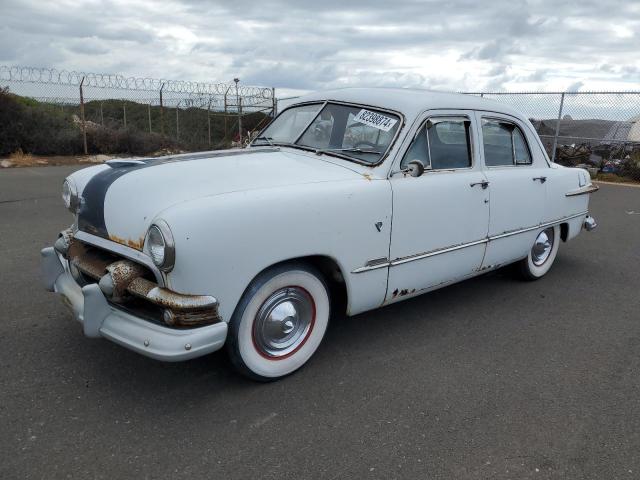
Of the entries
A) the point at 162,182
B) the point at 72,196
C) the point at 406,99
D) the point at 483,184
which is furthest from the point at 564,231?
the point at 72,196

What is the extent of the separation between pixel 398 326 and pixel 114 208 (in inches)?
86.1

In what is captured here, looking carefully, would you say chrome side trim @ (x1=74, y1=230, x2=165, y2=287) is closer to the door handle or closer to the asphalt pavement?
the asphalt pavement

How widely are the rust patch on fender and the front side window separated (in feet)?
5.77

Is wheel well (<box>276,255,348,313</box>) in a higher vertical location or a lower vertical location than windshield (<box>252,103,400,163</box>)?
lower

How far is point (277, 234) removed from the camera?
9.58ft

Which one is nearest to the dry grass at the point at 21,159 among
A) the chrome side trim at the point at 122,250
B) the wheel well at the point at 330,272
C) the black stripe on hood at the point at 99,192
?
the black stripe on hood at the point at 99,192

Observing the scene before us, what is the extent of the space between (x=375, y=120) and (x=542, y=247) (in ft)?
7.93

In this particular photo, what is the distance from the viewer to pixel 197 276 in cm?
270

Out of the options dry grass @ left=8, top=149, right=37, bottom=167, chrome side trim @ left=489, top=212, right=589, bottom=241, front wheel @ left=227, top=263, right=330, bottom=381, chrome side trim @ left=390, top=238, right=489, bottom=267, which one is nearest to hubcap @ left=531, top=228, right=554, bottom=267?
chrome side trim @ left=489, top=212, right=589, bottom=241

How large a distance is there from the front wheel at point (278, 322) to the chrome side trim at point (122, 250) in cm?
47

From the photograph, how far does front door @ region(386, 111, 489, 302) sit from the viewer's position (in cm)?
361

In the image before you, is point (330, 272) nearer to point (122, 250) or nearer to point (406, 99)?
point (122, 250)

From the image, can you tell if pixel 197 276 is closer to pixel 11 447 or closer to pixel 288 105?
pixel 11 447

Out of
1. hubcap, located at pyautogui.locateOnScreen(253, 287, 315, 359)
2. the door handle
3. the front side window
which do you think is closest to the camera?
hubcap, located at pyautogui.locateOnScreen(253, 287, 315, 359)
